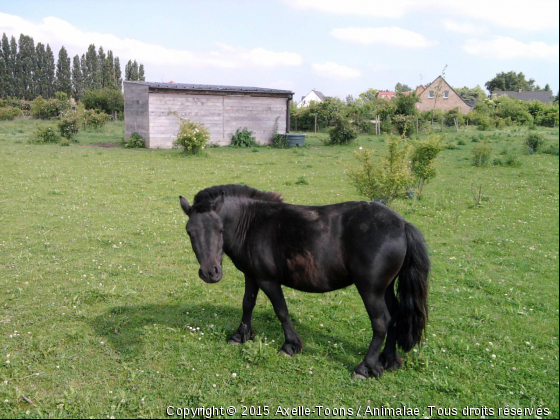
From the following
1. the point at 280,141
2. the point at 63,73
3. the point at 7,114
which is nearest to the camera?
the point at 280,141

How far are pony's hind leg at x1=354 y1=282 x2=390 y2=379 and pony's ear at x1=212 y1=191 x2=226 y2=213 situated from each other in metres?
1.69

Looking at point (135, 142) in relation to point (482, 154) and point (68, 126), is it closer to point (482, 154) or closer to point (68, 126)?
point (68, 126)

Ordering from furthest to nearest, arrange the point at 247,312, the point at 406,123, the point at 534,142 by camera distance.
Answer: the point at 406,123 → the point at 534,142 → the point at 247,312

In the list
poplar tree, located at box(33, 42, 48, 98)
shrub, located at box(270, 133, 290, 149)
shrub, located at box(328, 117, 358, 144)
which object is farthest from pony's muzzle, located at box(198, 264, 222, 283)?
poplar tree, located at box(33, 42, 48, 98)

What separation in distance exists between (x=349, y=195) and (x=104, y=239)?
24.9 feet

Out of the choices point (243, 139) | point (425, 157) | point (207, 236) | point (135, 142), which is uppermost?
point (243, 139)

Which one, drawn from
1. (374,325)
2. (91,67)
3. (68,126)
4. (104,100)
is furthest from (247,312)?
(91,67)

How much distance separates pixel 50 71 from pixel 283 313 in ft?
254

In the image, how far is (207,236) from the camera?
4.54 metres

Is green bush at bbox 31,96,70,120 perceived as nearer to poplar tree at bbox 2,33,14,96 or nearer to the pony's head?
poplar tree at bbox 2,33,14,96

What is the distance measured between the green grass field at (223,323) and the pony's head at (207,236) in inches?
45.0

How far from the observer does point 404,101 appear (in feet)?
119

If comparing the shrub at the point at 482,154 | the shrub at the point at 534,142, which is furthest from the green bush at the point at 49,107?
the shrub at the point at 534,142

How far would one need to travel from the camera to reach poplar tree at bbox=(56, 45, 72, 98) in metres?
70.9
